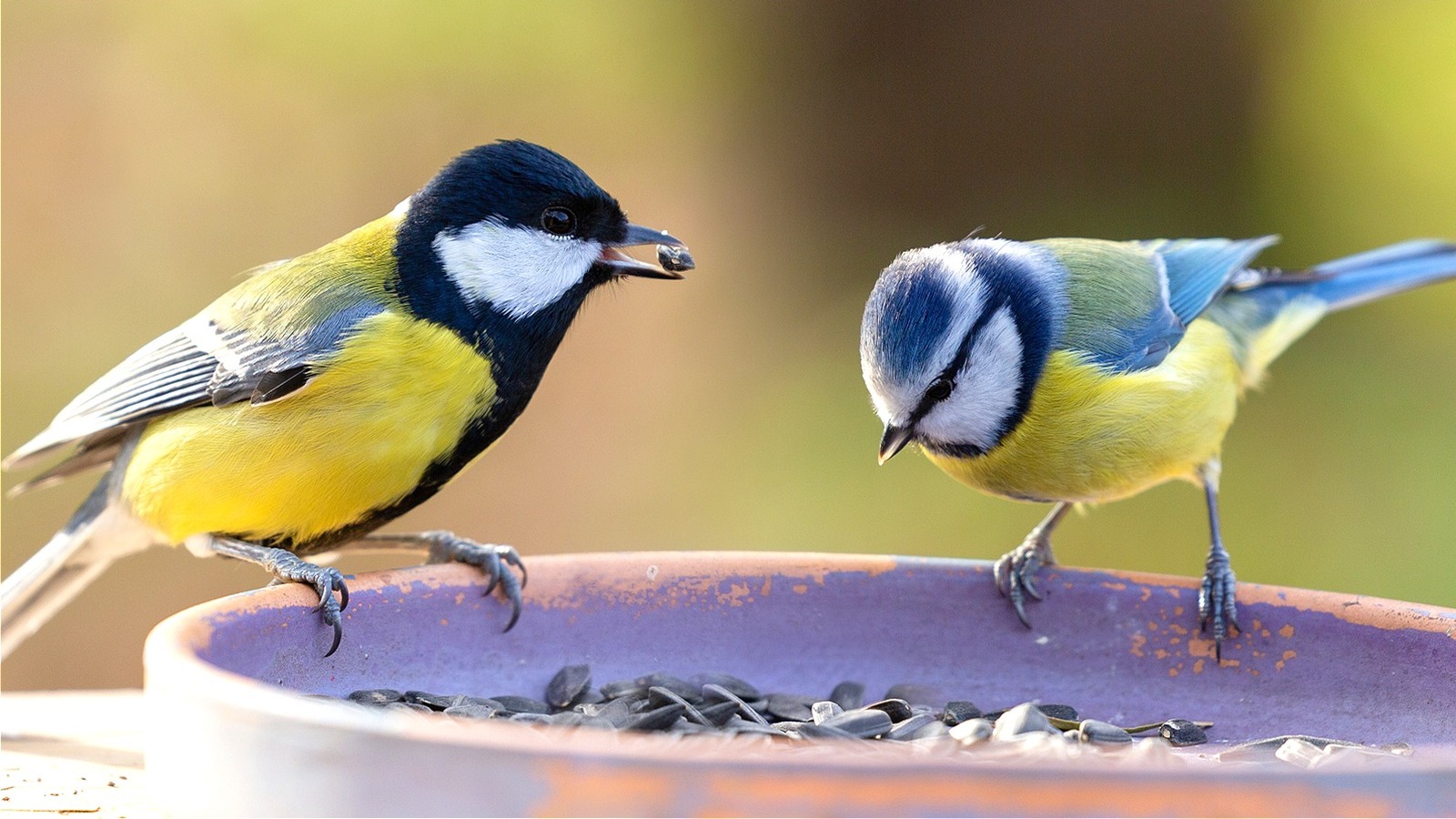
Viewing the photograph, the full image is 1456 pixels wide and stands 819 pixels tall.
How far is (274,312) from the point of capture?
2.70 meters

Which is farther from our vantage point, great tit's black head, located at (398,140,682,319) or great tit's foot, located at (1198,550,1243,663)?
great tit's black head, located at (398,140,682,319)

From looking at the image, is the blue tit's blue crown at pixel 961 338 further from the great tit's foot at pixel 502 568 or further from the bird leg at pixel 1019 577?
the great tit's foot at pixel 502 568

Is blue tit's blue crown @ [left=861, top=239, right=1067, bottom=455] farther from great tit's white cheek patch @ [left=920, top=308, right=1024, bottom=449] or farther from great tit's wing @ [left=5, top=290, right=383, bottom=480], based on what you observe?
great tit's wing @ [left=5, top=290, right=383, bottom=480]

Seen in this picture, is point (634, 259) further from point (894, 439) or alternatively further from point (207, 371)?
point (207, 371)

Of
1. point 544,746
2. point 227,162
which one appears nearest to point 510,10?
point 227,162

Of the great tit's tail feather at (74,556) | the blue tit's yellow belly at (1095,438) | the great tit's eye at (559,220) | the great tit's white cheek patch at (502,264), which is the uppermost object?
the great tit's eye at (559,220)

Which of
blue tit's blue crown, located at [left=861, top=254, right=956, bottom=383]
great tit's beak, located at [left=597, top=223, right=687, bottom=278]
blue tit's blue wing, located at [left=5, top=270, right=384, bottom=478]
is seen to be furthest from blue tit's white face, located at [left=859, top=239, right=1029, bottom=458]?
blue tit's blue wing, located at [left=5, top=270, right=384, bottom=478]

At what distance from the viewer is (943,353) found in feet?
8.14

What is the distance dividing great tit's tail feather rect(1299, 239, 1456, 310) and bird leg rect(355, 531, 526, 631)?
2360 millimetres

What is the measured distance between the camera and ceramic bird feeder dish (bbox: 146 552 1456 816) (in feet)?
4.40

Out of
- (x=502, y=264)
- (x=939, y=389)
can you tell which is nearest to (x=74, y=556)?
(x=502, y=264)

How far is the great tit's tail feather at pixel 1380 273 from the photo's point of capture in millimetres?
3566

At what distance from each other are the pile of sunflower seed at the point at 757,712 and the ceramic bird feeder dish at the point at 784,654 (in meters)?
0.04

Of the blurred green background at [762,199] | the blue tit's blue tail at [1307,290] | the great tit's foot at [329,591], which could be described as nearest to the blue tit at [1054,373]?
the blue tit's blue tail at [1307,290]
